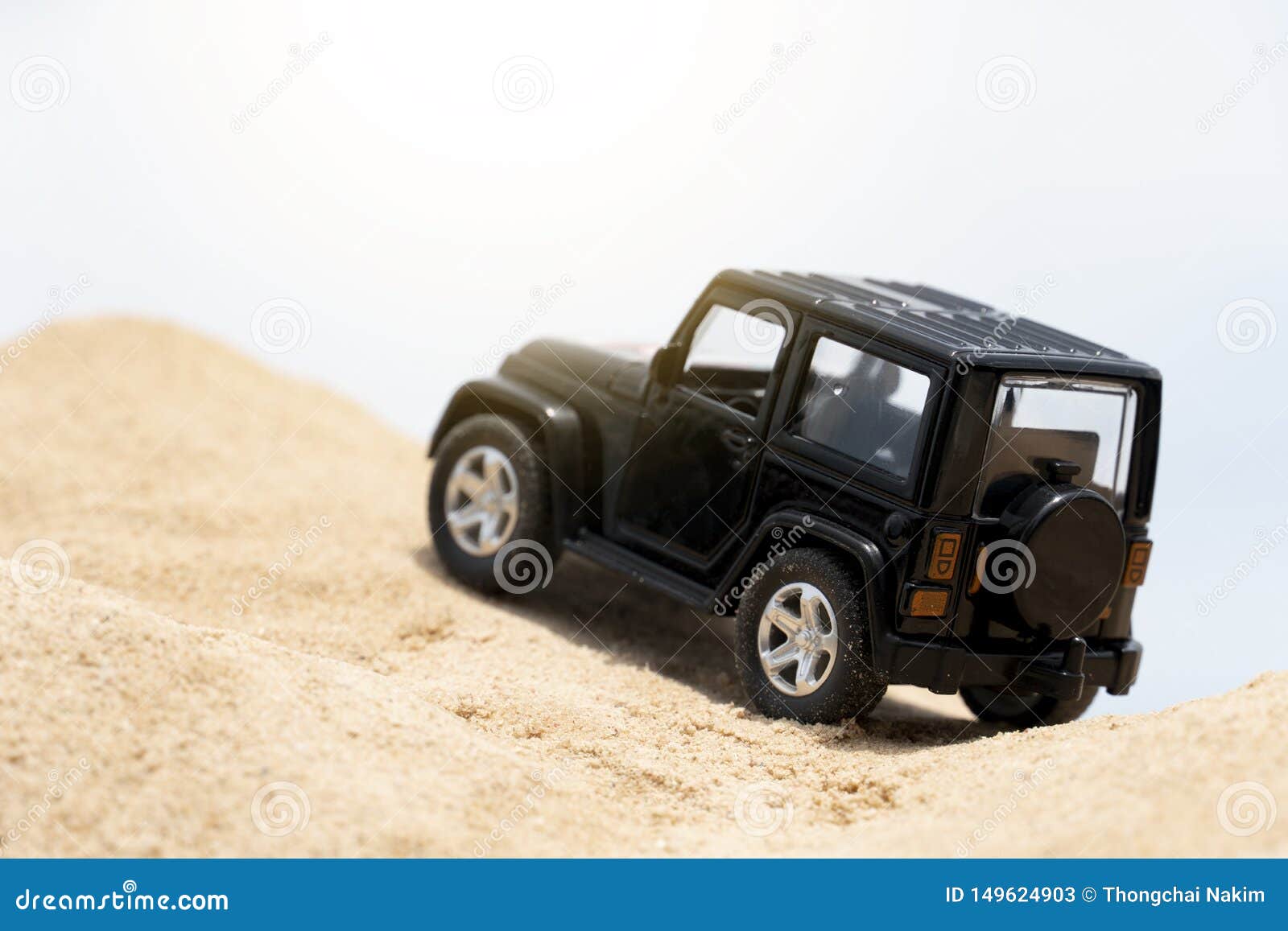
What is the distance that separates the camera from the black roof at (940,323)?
552 centimetres

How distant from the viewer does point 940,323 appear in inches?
233

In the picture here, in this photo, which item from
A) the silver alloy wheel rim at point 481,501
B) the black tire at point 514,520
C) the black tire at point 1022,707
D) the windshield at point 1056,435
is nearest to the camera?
the windshield at point 1056,435

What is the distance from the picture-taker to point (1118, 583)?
5.84 meters

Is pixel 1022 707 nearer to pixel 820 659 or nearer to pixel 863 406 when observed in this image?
pixel 820 659

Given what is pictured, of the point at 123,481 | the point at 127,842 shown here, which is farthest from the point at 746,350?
the point at 123,481

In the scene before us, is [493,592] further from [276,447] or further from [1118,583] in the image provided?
[276,447]

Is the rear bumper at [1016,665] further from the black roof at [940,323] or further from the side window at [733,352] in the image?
the side window at [733,352]

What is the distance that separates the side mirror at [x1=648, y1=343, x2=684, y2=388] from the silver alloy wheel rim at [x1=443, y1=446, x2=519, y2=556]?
3.73ft

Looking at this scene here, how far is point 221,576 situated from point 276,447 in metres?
3.42

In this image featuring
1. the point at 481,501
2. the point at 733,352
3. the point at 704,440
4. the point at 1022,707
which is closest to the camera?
the point at 704,440

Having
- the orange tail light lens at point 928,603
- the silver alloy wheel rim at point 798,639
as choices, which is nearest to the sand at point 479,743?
the silver alloy wheel rim at point 798,639

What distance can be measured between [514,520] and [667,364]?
1380 millimetres

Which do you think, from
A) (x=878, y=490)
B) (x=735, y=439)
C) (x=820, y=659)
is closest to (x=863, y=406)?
(x=878, y=490)

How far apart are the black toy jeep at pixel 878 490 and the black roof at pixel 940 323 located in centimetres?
2
